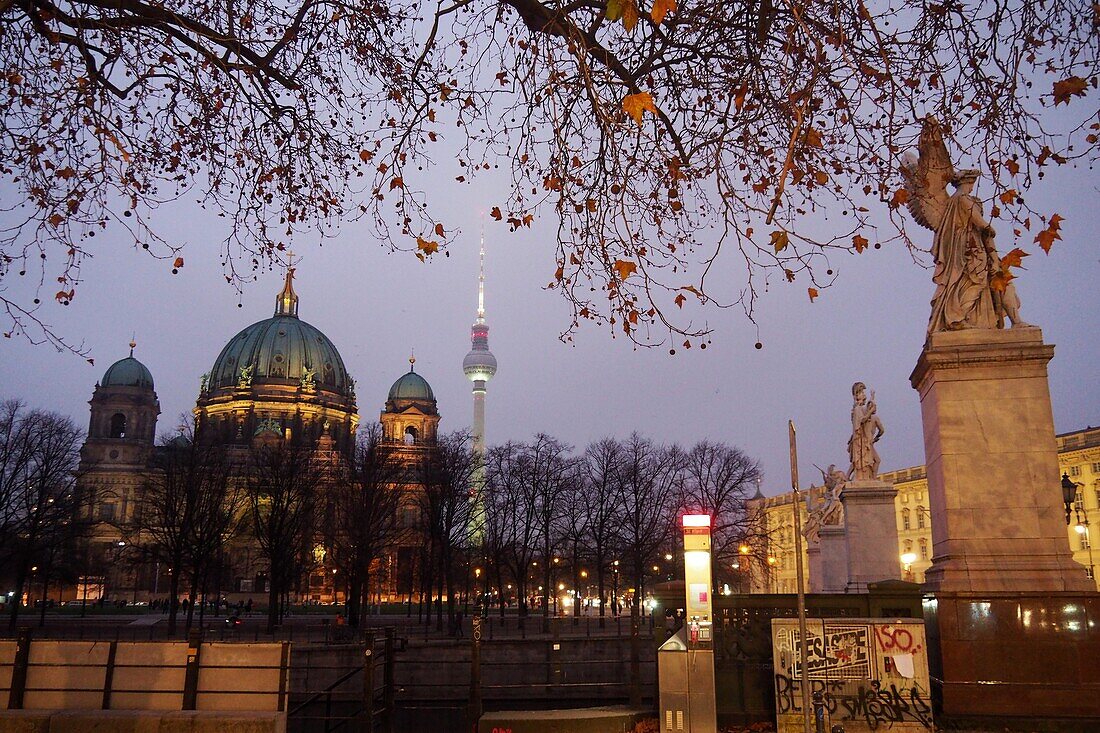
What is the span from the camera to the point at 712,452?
70438mm

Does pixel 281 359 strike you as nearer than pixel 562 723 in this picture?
No

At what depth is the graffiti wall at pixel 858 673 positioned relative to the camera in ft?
39.8

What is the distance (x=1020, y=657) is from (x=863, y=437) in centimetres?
1708

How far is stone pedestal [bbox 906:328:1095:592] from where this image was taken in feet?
41.1

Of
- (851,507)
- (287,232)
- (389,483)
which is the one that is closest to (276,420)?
(389,483)

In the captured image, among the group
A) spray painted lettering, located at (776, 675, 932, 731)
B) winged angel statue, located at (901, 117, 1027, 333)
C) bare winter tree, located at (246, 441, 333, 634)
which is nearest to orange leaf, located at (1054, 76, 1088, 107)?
winged angel statue, located at (901, 117, 1027, 333)

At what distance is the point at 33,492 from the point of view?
5731 centimetres

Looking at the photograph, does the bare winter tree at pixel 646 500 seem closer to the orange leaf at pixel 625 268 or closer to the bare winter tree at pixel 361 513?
the bare winter tree at pixel 361 513

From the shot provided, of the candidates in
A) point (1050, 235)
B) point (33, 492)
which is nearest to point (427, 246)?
point (1050, 235)

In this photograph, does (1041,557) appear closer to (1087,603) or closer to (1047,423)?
(1087,603)

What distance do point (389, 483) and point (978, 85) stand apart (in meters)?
58.3

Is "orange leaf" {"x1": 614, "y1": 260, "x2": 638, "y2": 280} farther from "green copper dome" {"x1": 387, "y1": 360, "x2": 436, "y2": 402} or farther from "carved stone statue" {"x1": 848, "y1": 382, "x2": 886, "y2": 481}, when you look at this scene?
"green copper dome" {"x1": 387, "y1": 360, "x2": 436, "y2": 402}

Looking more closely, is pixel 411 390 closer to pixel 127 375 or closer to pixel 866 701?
pixel 127 375

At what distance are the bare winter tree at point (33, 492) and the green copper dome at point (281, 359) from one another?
75372 mm
